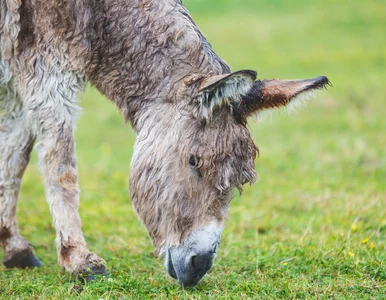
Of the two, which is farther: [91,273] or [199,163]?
[91,273]

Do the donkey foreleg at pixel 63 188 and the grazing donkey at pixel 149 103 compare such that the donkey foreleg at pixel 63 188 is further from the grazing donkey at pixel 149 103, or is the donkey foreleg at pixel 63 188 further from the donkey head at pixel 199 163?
the donkey head at pixel 199 163

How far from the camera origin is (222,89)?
4398mm

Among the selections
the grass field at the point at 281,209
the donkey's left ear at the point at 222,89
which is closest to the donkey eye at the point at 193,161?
the donkey's left ear at the point at 222,89

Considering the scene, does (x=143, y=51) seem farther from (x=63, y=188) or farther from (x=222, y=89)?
(x=63, y=188)

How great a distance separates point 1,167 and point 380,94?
1037cm

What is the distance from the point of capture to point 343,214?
279 inches

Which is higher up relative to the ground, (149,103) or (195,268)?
(149,103)

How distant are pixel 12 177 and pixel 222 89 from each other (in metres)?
2.18

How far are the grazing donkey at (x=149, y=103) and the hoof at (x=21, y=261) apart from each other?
2.37 feet

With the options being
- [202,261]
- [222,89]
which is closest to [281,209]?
[202,261]

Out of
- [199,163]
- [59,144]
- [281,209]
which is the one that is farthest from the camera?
[281,209]

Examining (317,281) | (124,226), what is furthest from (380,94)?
(317,281)

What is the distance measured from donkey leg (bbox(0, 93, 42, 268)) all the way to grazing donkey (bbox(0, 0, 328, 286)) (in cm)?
30

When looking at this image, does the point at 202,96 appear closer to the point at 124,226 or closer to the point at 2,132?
the point at 2,132
